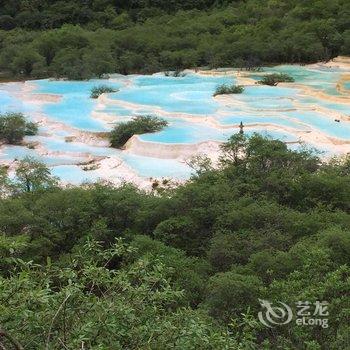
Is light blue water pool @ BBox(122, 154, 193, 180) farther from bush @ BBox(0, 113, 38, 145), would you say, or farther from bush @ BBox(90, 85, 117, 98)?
bush @ BBox(90, 85, 117, 98)

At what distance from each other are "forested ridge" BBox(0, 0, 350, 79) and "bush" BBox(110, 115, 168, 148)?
12.7 m

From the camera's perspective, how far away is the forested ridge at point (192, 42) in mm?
32906

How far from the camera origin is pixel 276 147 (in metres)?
11.5

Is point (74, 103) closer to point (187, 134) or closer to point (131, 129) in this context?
point (131, 129)

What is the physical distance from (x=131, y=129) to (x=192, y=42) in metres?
19.6

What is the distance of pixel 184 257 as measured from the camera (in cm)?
841

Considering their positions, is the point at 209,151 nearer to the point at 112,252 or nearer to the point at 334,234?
the point at 334,234

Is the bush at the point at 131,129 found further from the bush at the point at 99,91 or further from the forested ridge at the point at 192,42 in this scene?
the forested ridge at the point at 192,42

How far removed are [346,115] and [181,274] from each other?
43.3 feet

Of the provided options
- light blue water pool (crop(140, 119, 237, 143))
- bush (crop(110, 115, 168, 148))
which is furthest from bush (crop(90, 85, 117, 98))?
light blue water pool (crop(140, 119, 237, 143))

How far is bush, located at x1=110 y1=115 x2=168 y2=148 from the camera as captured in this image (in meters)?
18.5

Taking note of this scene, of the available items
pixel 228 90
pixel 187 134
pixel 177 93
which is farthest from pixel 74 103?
pixel 187 134

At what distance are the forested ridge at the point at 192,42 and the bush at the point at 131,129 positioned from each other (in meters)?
12.7

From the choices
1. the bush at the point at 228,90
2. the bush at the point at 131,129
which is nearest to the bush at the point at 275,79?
the bush at the point at 228,90
